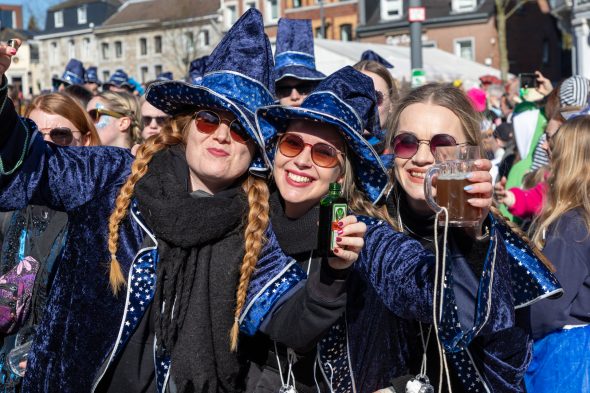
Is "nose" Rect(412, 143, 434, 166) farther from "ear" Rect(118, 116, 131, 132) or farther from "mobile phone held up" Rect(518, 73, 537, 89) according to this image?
"mobile phone held up" Rect(518, 73, 537, 89)

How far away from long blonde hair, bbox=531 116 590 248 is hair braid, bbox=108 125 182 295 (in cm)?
187

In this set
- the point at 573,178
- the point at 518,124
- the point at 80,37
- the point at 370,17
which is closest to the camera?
the point at 573,178

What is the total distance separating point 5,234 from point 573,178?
3.00 m

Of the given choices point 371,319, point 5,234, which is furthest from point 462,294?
point 5,234

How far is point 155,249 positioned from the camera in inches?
121

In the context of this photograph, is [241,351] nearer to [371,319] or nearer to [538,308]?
[371,319]

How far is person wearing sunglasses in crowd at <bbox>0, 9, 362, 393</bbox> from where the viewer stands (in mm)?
3012

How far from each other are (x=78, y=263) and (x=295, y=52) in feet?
12.9

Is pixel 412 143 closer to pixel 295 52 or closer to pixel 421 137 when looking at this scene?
pixel 421 137

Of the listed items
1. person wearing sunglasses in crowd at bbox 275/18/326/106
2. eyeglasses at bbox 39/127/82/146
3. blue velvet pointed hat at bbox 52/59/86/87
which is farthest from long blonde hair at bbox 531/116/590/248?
blue velvet pointed hat at bbox 52/59/86/87

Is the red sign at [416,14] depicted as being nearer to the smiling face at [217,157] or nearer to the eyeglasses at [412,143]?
the eyeglasses at [412,143]

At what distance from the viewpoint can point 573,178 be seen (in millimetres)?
4109

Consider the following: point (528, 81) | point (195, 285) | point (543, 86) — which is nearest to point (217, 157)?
point (195, 285)

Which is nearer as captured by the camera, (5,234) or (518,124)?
(5,234)
